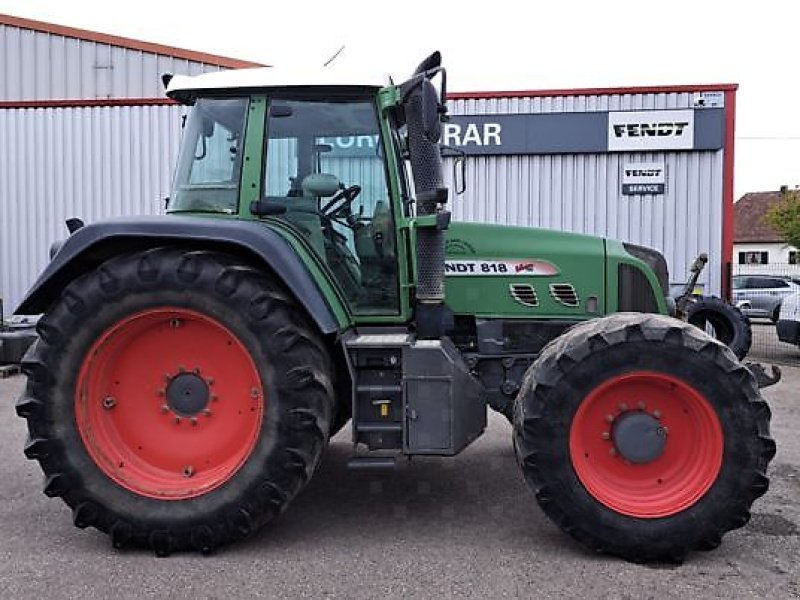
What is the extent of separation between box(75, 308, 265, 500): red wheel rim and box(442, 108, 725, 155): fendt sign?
850 cm

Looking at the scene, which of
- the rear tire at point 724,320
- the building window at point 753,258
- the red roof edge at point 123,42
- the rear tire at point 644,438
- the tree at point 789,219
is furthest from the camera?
the building window at point 753,258

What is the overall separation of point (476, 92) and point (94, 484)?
9836 mm

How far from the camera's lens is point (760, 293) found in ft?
74.8

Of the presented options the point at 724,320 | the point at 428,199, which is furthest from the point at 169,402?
the point at 724,320

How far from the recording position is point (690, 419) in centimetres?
399

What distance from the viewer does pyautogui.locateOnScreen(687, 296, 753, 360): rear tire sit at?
429 inches

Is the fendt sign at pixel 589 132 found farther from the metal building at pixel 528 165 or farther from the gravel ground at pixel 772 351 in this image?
the gravel ground at pixel 772 351

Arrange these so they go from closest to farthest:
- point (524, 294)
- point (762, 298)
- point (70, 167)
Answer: point (524, 294), point (70, 167), point (762, 298)

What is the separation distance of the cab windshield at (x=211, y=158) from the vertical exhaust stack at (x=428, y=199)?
3.22ft

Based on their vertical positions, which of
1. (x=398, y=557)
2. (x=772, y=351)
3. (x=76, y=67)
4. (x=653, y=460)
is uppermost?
(x=76, y=67)

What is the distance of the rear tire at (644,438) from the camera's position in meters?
3.81

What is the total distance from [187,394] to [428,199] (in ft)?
5.64

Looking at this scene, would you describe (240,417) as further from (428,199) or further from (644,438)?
(644,438)

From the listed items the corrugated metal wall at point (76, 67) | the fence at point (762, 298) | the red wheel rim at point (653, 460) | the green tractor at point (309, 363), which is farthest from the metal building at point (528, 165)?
the red wheel rim at point (653, 460)
